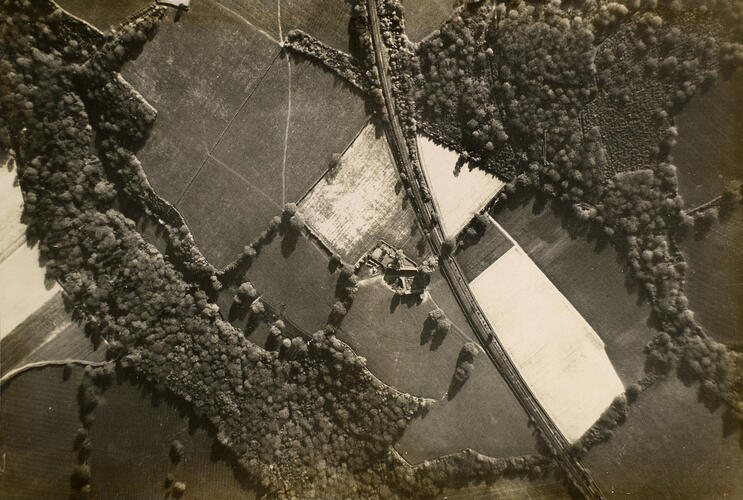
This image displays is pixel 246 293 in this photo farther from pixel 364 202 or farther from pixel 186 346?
pixel 364 202

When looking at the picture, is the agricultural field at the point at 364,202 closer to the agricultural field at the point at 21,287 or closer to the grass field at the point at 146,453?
the grass field at the point at 146,453

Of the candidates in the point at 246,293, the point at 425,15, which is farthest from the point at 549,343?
the point at 425,15

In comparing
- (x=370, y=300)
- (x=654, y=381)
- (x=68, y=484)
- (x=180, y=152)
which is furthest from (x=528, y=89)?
(x=68, y=484)

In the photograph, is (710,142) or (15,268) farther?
(15,268)

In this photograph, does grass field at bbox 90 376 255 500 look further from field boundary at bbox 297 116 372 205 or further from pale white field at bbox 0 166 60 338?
field boundary at bbox 297 116 372 205

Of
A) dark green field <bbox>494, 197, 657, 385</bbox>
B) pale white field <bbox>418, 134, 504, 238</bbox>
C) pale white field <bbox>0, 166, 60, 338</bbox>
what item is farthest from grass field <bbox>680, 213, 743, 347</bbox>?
pale white field <bbox>0, 166, 60, 338</bbox>
